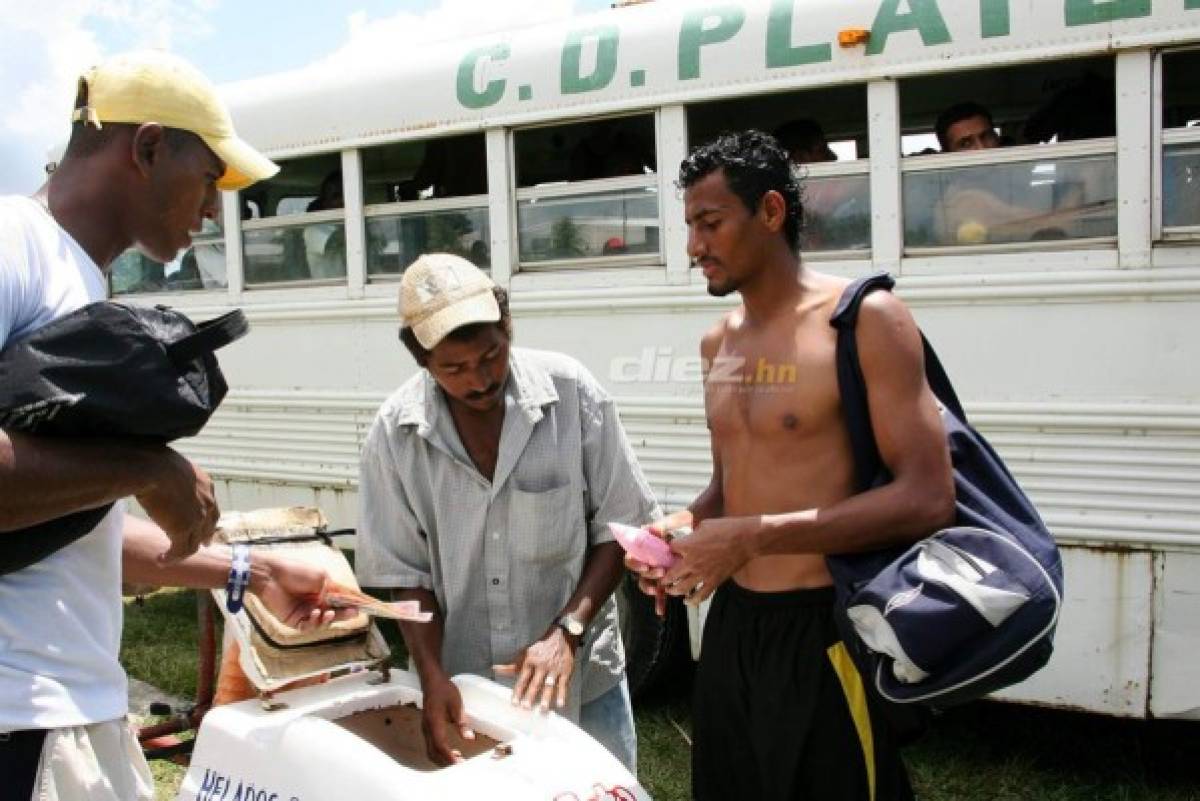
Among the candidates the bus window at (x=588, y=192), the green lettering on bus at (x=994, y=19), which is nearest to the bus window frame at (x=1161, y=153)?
the green lettering on bus at (x=994, y=19)

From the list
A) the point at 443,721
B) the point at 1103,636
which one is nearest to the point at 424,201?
the point at 443,721

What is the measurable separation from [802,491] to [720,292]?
47cm

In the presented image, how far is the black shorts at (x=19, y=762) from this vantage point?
1.46 m

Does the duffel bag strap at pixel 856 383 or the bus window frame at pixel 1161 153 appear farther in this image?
the bus window frame at pixel 1161 153

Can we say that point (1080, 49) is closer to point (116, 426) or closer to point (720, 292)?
point (720, 292)

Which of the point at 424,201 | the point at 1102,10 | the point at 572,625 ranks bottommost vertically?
the point at 572,625

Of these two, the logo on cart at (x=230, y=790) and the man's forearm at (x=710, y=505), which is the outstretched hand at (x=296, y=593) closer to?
the logo on cart at (x=230, y=790)

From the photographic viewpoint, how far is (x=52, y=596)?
1.51 meters

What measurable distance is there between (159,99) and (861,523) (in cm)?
134

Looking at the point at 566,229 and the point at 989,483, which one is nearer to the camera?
the point at 989,483

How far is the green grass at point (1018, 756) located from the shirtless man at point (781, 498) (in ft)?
5.25

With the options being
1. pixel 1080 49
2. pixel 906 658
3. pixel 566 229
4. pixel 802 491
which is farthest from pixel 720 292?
pixel 566 229

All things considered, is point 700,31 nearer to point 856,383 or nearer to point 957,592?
point 856,383

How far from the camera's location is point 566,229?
14.3ft
